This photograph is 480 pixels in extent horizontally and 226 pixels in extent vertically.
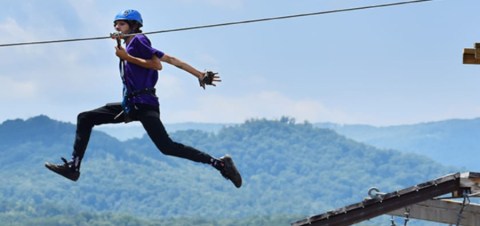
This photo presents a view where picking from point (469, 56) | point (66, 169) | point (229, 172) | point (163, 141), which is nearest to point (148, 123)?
point (163, 141)

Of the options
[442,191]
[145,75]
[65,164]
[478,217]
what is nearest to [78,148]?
[65,164]

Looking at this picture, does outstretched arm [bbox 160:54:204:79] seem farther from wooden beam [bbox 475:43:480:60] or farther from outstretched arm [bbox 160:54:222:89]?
wooden beam [bbox 475:43:480:60]

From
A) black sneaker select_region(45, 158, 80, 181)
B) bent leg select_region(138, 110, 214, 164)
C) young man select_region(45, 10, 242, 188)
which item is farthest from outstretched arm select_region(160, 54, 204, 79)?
black sneaker select_region(45, 158, 80, 181)

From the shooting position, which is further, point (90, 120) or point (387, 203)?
point (387, 203)

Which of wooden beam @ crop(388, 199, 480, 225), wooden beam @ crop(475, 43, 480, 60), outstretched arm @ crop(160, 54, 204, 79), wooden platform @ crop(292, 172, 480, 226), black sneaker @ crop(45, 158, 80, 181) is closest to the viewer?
outstretched arm @ crop(160, 54, 204, 79)

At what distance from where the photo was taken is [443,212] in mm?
17984

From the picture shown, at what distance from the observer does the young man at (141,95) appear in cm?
1398

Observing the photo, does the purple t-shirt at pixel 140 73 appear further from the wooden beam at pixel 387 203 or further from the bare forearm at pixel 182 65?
the wooden beam at pixel 387 203

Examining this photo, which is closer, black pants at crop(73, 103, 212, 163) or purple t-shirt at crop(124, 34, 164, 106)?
purple t-shirt at crop(124, 34, 164, 106)

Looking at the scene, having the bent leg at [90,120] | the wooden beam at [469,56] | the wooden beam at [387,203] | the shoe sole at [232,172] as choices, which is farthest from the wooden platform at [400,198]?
the bent leg at [90,120]

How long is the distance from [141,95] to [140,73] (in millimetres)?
226

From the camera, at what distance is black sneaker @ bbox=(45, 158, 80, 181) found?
14633mm

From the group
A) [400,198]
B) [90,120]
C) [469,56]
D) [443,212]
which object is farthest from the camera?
[443,212]

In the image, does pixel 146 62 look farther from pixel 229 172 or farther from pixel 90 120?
pixel 229 172
